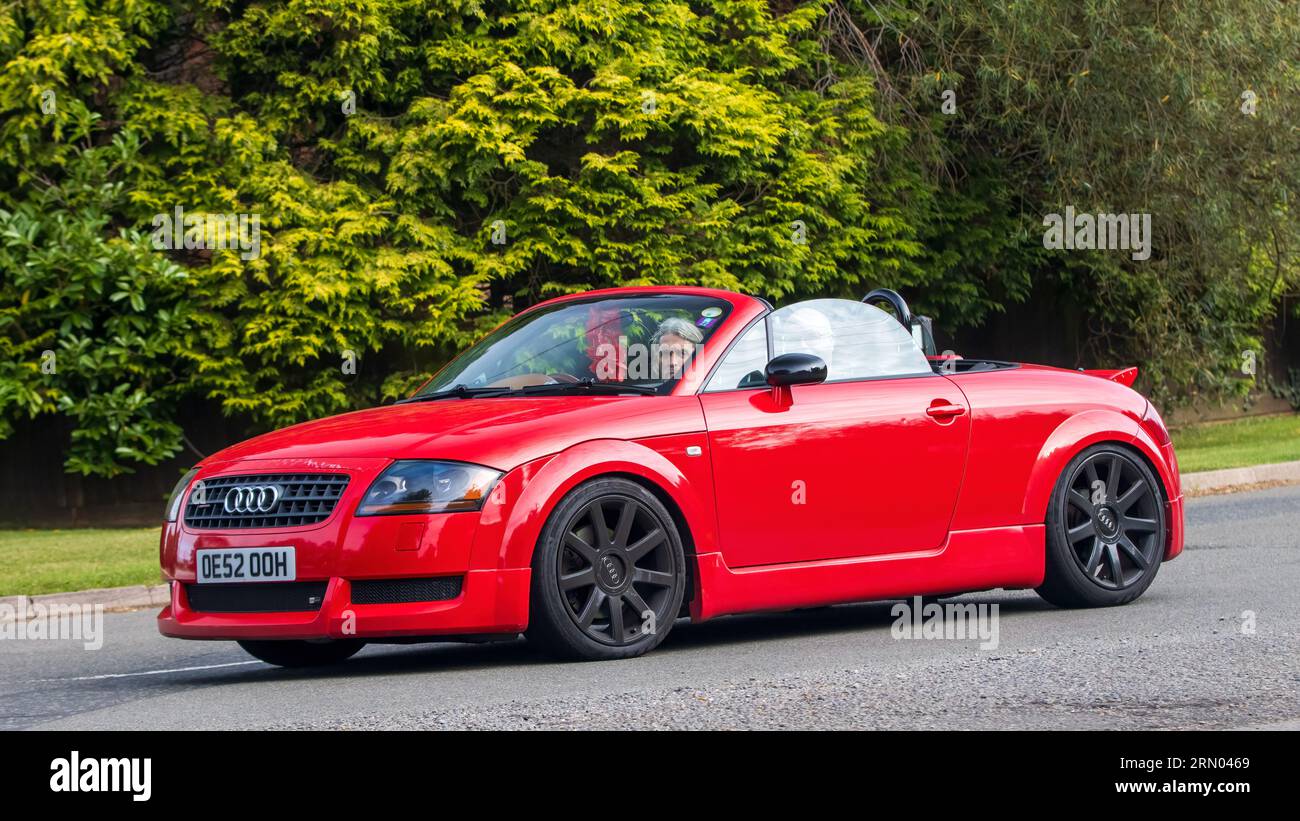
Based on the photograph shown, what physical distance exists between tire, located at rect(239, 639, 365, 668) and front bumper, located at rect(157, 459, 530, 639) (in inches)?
37.7

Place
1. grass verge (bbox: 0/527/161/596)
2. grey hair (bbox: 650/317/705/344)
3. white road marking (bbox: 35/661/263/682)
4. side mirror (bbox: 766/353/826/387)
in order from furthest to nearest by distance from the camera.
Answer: grass verge (bbox: 0/527/161/596), white road marking (bbox: 35/661/263/682), grey hair (bbox: 650/317/705/344), side mirror (bbox: 766/353/826/387)

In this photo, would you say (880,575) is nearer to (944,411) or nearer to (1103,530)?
(944,411)

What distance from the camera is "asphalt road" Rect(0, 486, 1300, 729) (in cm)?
598

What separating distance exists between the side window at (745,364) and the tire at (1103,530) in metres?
1.68

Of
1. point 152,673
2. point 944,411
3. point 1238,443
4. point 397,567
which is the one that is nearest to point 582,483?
point 397,567

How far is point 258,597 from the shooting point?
7035mm

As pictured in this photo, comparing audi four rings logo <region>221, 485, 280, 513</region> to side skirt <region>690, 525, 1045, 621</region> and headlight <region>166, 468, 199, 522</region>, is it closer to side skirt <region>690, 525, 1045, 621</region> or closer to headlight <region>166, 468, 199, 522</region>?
headlight <region>166, 468, 199, 522</region>

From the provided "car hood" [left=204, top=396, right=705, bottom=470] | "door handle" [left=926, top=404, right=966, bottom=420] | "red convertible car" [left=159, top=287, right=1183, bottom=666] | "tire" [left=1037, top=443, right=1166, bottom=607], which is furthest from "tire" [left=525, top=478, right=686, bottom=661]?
"tire" [left=1037, top=443, right=1166, bottom=607]

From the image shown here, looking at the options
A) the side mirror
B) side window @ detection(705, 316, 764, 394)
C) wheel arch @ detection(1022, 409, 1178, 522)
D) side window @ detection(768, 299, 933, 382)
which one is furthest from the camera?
wheel arch @ detection(1022, 409, 1178, 522)

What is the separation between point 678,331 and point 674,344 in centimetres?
10

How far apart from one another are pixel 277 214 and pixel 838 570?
1166 centimetres
